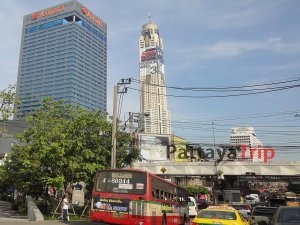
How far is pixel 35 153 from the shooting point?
29047mm

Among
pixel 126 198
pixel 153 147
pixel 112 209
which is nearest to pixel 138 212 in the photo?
pixel 126 198

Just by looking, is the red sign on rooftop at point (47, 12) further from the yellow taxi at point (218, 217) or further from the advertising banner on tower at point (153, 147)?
the yellow taxi at point (218, 217)

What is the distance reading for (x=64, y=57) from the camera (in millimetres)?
99875

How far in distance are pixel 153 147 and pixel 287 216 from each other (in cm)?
7096

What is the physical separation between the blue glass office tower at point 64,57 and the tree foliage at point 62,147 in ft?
49.4

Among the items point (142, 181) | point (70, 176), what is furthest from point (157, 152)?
point (142, 181)

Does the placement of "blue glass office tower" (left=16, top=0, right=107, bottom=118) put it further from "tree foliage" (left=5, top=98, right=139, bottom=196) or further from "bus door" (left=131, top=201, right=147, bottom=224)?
"bus door" (left=131, top=201, right=147, bottom=224)

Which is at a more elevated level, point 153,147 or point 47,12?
point 47,12

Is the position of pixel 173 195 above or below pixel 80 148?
below

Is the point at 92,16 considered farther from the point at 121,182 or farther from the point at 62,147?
the point at 121,182

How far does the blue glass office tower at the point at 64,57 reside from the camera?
67.9 metres

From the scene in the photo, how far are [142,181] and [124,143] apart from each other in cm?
1659

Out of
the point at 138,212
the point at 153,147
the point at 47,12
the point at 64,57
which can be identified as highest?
the point at 47,12

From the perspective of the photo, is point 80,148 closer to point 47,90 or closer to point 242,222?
point 242,222
